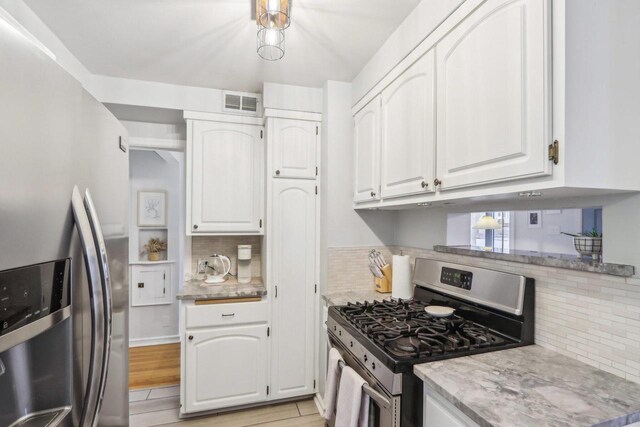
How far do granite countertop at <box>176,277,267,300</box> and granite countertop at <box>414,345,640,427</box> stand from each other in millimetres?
1465

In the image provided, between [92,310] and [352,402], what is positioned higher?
[92,310]

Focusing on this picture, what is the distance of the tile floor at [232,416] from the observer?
217 cm

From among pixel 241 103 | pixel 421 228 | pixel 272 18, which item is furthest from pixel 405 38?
pixel 241 103

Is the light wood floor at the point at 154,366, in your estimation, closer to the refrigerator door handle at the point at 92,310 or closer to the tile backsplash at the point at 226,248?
the tile backsplash at the point at 226,248

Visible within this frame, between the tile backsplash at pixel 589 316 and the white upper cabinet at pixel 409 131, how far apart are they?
592 mm

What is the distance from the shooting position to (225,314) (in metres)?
2.25

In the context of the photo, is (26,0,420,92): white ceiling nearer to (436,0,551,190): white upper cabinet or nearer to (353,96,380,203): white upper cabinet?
(353,96,380,203): white upper cabinet

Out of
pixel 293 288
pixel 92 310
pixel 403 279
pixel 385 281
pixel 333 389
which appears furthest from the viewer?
pixel 293 288

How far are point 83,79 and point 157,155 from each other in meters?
1.72

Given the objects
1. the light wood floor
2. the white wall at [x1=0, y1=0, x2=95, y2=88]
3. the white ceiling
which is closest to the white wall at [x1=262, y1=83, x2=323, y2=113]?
the white ceiling

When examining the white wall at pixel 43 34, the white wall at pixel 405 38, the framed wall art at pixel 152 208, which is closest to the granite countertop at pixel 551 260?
the white wall at pixel 405 38

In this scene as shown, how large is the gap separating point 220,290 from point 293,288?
0.54m

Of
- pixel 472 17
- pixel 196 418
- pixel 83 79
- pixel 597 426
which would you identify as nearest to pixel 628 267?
pixel 597 426

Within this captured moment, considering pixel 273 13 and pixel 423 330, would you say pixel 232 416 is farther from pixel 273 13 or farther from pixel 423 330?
pixel 273 13
